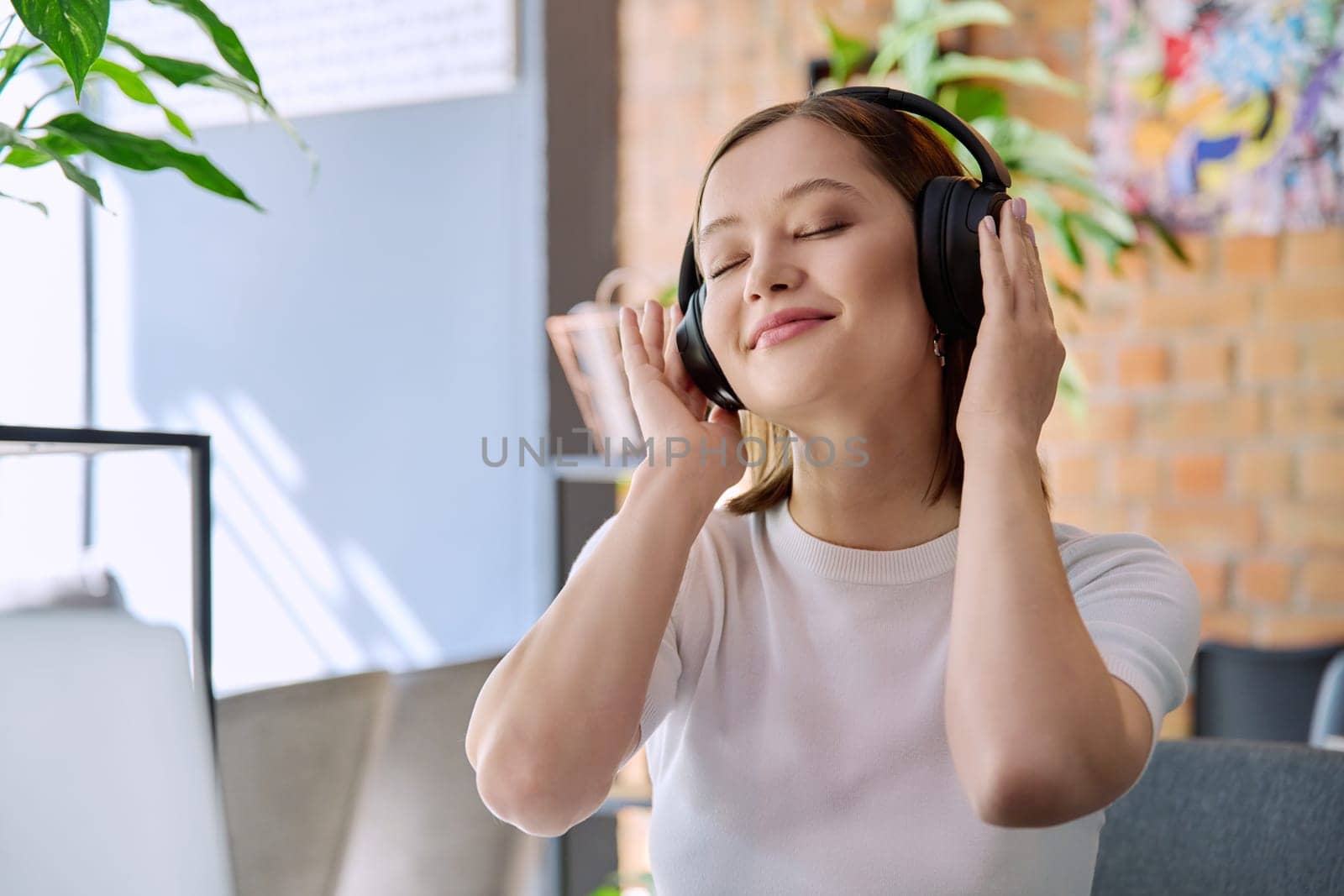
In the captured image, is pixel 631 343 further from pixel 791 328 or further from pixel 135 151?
pixel 135 151

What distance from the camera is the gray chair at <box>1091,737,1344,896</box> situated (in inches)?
42.9

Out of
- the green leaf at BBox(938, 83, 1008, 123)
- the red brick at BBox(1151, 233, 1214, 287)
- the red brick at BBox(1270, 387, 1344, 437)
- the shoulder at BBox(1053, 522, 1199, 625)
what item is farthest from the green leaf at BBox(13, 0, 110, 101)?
the red brick at BBox(1270, 387, 1344, 437)

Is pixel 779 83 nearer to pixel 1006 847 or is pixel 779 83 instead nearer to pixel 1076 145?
pixel 1076 145

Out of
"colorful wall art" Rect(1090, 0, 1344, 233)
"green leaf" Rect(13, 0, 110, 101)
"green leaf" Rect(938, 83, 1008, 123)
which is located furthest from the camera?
"colorful wall art" Rect(1090, 0, 1344, 233)

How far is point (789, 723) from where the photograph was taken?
107 centimetres

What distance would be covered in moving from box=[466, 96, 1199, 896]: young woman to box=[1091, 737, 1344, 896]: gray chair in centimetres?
14

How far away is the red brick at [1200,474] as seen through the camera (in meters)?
2.43

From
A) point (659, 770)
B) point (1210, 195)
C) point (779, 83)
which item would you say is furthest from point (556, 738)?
point (779, 83)

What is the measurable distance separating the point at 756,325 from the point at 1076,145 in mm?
1815

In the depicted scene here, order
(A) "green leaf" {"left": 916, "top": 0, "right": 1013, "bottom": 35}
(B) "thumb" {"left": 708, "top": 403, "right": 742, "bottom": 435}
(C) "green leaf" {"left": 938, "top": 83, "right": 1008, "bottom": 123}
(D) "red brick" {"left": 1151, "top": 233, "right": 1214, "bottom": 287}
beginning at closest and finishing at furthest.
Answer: (B) "thumb" {"left": 708, "top": 403, "right": 742, "bottom": 435}, (A) "green leaf" {"left": 916, "top": 0, "right": 1013, "bottom": 35}, (C) "green leaf" {"left": 938, "top": 83, "right": 1008, "bottom": 123}, (D) "red brick" {"left": 1151, "top": 233, "right": 1214, "bottom": 287}

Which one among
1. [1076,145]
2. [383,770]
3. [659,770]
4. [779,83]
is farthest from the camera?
[779,83]

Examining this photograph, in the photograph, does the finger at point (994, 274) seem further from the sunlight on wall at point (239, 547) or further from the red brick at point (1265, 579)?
the sunlight on wall at point (239, 547)

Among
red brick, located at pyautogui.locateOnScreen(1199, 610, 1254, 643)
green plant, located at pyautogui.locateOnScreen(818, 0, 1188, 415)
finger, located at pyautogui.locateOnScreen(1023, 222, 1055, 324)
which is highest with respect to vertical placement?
green plant, located at pyautogui.locateOnScreen(818, 0, 1188, 415)

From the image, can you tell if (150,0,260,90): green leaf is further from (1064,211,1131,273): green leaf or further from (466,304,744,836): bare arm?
(1064,211,1131,273): green leaf
